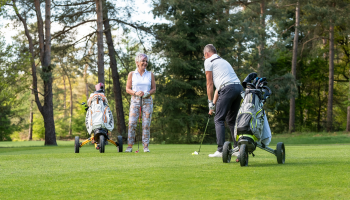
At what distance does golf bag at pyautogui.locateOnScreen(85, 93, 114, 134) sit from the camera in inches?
329

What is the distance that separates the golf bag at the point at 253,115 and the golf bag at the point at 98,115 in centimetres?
394

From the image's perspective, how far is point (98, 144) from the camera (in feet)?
27.8

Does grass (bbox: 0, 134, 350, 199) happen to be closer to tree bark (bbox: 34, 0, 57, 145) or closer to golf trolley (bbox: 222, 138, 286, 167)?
golf trolley (bbox: 222, 138, 286, 167)

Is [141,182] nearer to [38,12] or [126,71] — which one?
[38,12]

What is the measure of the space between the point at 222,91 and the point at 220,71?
0.34 m

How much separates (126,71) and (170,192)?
2004 centimetres

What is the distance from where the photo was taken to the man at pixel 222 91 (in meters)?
6.11

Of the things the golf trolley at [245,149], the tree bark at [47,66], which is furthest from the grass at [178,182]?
the tree bark at [47,66]

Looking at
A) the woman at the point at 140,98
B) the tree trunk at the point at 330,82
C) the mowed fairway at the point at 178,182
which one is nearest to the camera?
the mowed fairway at the point at 178,182

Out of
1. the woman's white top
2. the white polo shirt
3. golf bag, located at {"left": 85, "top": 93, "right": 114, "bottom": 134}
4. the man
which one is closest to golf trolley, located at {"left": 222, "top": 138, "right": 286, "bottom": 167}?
the man

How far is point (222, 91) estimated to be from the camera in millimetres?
6172

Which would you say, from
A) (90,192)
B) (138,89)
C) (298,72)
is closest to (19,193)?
(90,192)

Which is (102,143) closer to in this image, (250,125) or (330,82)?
(250,125)

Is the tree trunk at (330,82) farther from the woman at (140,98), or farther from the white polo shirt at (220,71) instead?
the white polo shirt at (220,71)
